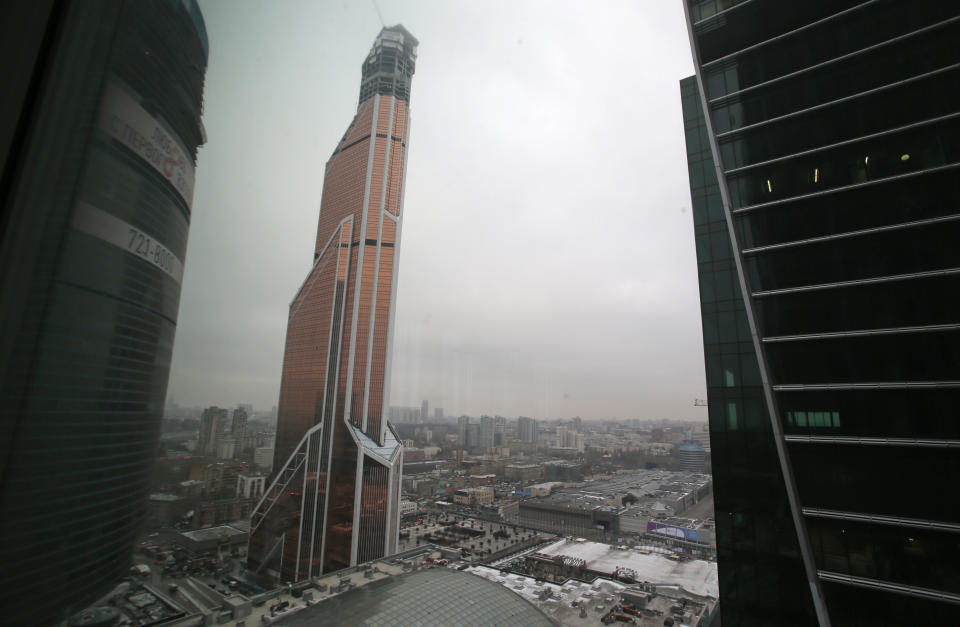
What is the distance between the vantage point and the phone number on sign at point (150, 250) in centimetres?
159

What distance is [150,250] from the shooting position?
5.70 ft

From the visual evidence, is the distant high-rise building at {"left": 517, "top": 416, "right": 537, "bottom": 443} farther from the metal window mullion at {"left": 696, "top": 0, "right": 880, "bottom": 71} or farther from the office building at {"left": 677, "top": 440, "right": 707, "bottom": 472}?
the metal window mullion at {"left": 696, "top": 0, "right": 880, "bottom": 71}

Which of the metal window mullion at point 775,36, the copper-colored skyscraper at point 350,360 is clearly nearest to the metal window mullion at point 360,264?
the copper-colored skyscraper at point 350,360

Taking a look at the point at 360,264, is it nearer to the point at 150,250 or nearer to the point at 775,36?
the point at 775,36

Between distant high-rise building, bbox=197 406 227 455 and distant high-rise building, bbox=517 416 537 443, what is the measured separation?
35333mm

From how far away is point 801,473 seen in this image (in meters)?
4.94

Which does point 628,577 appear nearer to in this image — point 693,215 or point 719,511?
point 719,511

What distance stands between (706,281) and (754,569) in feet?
12.1

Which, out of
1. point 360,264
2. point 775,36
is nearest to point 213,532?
point 775,36

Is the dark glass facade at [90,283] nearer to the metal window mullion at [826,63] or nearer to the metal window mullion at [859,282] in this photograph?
the metal window mullion at [859,282]

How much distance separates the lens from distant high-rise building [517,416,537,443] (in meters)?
35.9

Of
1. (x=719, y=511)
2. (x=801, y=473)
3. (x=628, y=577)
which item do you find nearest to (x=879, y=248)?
(x=801, y=473)

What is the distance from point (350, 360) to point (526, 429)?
2107 centimetres

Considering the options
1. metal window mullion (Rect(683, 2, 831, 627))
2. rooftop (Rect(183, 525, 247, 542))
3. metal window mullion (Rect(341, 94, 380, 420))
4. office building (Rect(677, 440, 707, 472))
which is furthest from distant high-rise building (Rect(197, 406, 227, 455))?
office building (Rect(677, 440, 707, 472))
